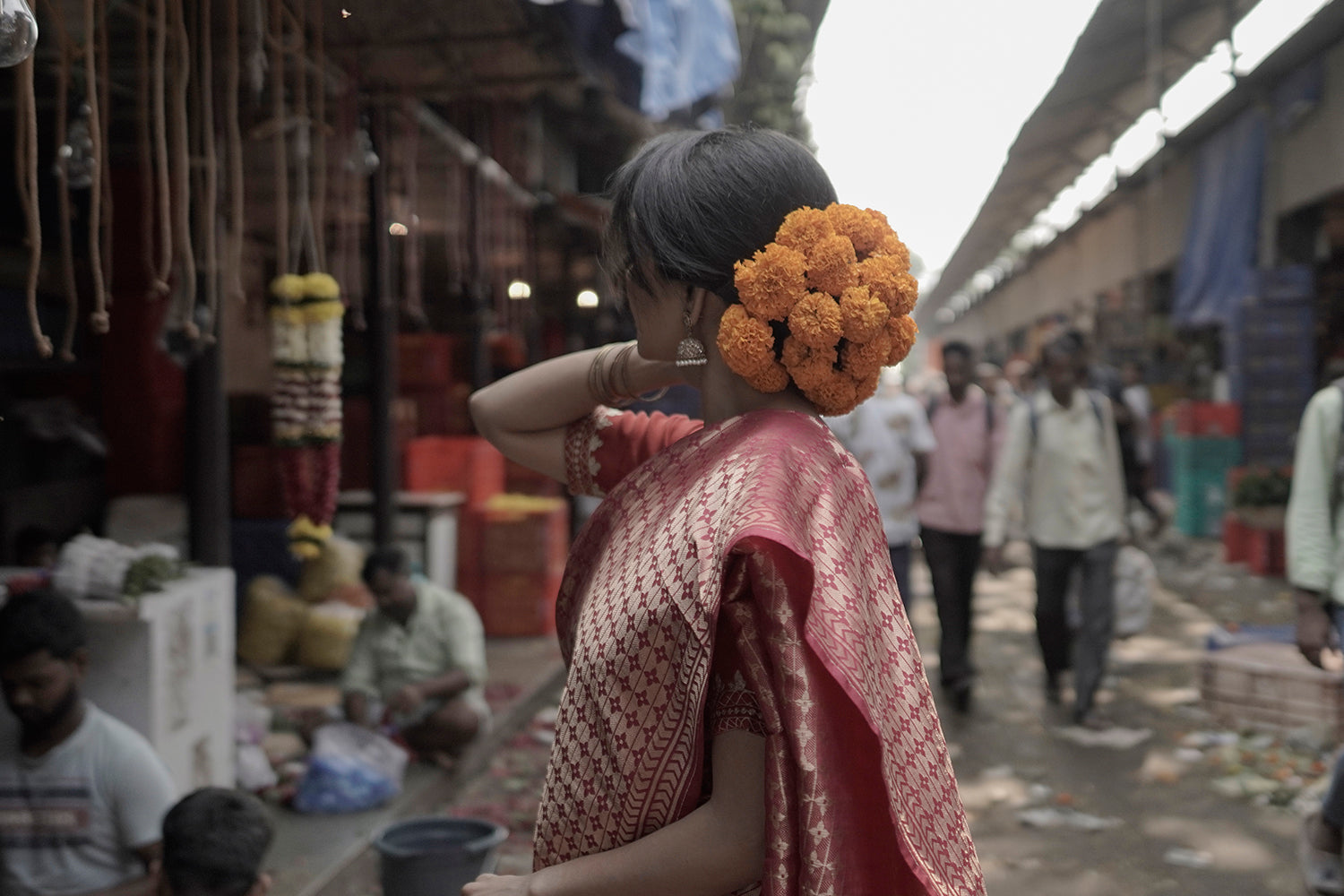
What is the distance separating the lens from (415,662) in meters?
5.78

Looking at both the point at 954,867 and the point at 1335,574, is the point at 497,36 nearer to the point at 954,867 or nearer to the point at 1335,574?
the point at 1335,574

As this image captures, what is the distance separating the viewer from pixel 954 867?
1467mm

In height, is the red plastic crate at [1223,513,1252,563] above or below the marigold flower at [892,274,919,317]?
below

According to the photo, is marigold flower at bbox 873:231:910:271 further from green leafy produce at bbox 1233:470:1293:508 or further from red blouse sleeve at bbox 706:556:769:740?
green leafy produce at bbox 1233:470:1293:508

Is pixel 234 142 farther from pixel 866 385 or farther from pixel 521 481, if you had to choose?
pixel 521 481

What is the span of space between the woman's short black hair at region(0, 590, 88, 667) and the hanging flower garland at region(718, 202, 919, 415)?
238cm

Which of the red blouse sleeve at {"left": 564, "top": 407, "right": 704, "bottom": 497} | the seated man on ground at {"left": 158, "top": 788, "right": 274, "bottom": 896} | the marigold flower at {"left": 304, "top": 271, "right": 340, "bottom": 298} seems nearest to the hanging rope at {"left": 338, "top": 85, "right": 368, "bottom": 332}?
the marigold flower at {"left": 304, "top": 271, "right": 340, "bottom": 298}

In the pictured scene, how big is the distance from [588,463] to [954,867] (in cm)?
91

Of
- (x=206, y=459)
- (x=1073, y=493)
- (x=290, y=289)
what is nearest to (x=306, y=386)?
(x=290, y=289)

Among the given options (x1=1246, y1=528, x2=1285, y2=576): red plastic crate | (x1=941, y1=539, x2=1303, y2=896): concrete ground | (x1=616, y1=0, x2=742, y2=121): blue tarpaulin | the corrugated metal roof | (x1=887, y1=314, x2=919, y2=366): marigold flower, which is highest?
the corrugated metal roof

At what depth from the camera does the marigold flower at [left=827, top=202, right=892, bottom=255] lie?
1.51 metres

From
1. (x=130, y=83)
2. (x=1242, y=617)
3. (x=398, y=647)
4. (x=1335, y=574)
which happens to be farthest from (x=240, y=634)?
(x=1242, y=617)

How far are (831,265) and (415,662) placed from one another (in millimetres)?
4714

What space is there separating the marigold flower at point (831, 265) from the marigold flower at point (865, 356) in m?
0.08
